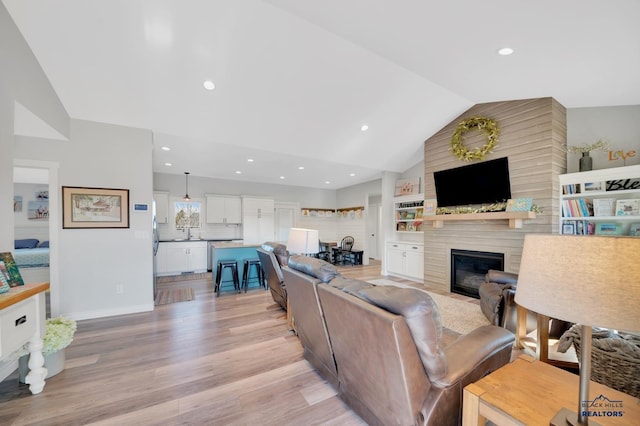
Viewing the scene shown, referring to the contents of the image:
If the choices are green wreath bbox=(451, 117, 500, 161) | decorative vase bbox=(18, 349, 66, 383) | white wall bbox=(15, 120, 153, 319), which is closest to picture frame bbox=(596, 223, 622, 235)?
green wreath bbox=(451, 117, 500, 161)

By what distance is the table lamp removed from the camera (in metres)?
0.69

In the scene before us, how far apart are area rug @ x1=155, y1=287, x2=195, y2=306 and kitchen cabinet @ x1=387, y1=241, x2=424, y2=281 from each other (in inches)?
172

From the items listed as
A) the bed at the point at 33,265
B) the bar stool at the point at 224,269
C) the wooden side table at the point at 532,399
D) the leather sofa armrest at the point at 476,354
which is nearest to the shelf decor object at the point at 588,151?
the leather sofa armrest at the point at 476,354

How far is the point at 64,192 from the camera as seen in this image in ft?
10.8

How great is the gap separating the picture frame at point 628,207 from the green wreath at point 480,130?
65.8 inches

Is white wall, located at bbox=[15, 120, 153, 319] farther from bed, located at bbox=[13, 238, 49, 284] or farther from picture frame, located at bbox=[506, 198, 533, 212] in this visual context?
picture frame, located at bbox=[506, 198, 533, 212]

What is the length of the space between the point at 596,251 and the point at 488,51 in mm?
2534

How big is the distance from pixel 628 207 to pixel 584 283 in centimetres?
348

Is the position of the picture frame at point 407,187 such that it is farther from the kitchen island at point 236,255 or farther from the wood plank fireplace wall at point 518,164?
the kitchen island at point 236,255

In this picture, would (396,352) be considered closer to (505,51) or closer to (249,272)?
(505,51)

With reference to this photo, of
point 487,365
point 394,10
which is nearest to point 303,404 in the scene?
point 487,365

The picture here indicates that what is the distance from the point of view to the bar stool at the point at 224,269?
454cm

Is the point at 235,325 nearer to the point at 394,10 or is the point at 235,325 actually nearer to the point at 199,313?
the point at 199,313

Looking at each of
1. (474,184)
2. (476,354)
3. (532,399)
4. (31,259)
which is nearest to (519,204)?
(474,184)
